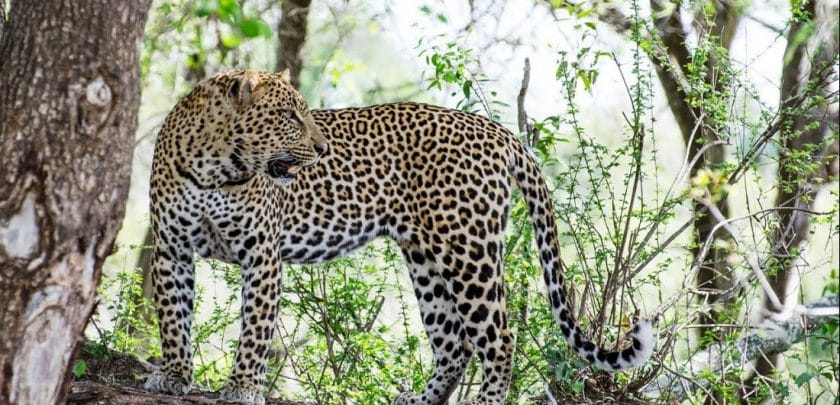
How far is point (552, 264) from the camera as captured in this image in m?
7.49

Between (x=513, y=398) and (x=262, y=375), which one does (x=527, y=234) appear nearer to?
(x=513, y=398)

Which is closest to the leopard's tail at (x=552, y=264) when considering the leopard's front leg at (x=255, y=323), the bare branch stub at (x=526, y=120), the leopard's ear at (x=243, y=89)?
the bare branch stub at (x=526, y=120)

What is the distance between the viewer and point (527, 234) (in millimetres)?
8477

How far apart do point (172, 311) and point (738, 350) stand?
4.02 m

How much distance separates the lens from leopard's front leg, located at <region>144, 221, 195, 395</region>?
277 inches

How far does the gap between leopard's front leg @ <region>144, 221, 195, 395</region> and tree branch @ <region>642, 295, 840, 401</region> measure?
3.15 metres

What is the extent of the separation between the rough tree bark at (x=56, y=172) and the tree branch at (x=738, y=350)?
4.17 metres

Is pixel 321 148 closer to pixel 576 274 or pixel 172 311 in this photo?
pixel 172 311

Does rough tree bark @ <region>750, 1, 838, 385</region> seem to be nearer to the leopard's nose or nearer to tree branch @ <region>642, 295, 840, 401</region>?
tree branch @ <region>642, 295, 840, 401</region>

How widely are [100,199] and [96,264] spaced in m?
0.29

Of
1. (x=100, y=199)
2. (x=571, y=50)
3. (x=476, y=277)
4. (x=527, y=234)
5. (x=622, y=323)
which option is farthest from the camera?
(x=571, y=50)

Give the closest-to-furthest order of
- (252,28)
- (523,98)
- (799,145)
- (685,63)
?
A: 1. (252,28)
2. (523,98)
3. (799,145)
4. (685,63)

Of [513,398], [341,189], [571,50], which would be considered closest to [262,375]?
[341,189]

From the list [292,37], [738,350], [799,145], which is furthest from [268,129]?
[292,37]
